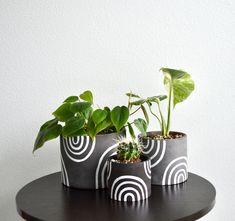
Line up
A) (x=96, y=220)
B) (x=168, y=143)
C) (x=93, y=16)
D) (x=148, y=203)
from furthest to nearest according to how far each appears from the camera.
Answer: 1. (x=93, y=16)
2. (x=168, y=143)
3. (x=148, y=203)
4. (x=96, y=220)

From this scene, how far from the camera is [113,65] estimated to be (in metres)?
1.60

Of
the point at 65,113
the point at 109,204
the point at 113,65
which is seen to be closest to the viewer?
the point at 109,204

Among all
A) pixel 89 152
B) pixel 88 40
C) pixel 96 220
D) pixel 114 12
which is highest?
pixel 114 12

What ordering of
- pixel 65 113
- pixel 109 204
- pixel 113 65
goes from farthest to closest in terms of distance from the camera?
pixel 113 65, pixel 65 113, pixel 109 204

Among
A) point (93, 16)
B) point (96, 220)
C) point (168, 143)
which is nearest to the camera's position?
point (96, 220)

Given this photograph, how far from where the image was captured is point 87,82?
1.62 m

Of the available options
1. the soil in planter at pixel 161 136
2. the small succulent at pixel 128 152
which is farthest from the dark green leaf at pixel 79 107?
the soil in planter at pixel 161 136

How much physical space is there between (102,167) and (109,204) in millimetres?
139

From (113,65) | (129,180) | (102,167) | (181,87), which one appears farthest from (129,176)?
(113,65)

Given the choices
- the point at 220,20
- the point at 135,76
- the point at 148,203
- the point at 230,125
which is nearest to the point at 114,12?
the point at 135,76

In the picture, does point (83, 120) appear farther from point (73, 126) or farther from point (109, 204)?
point (109, 204)

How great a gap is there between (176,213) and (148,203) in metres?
0.10

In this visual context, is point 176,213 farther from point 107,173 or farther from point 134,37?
point 134,37

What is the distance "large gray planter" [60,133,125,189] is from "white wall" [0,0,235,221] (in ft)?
1.43
